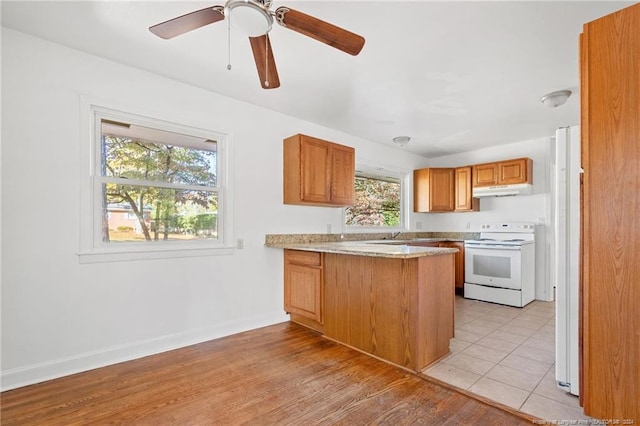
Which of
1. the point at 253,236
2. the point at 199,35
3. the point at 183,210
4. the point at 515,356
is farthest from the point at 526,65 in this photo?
the point at 183,210

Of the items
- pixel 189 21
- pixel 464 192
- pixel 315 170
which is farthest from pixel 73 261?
pixel 464 192

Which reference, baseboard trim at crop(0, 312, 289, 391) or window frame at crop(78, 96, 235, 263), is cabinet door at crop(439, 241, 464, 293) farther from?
window frame at crop(78, 96, 235, 263)

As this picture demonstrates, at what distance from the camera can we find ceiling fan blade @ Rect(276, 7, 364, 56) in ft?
5.05

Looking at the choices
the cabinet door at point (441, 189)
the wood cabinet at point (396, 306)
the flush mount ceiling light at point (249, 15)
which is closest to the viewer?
the flush mount ceiling light at point (249, 15)

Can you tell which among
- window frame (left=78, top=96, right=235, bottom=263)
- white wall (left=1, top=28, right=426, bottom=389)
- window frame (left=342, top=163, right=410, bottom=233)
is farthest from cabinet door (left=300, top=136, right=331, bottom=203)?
window frame (left=78, top=96, right=235, bottom=263)

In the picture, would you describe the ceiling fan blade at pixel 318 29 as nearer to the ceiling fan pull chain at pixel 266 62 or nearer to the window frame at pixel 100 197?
the ceiling fan pull chain at pixel 266 62

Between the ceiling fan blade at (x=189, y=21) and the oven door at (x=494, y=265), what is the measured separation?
4.39 meters

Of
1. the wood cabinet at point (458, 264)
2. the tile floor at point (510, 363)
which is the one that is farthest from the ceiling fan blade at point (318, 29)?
the wood cabinet at point (458, 264)

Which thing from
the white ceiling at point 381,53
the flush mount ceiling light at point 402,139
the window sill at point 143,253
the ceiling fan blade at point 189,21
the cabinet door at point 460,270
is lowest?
the cabinet door at point 460,270

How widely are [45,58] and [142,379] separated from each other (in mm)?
2496

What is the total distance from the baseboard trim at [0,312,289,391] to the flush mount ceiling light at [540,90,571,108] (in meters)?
3.83

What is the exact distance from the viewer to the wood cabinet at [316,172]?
3.48 metres

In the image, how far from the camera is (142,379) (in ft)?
7.29

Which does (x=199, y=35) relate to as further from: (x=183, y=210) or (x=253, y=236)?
(x=253, y=236)
